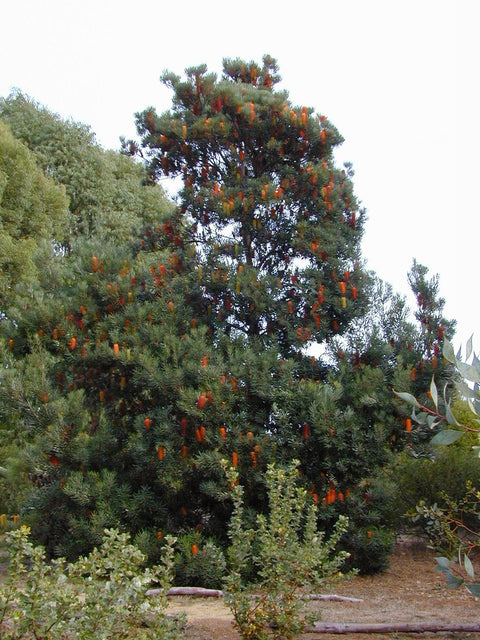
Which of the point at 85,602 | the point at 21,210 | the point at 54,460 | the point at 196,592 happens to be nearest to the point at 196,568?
the point at 196,592

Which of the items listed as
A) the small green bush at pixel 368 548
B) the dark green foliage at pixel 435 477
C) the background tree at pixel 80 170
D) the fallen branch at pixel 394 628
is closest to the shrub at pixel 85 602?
the fallen branch at pixel 394 628

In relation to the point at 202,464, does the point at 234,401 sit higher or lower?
higher

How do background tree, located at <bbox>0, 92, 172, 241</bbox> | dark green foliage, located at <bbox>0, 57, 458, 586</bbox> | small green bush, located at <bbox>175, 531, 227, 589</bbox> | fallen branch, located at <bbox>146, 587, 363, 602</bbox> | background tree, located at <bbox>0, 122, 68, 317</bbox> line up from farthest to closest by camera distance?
background tree, located at <bbox>0, 92, 172, 241</bbox> → background tree, located at <bbox>0, 122, 68, 317</bbox> → dark green foliage, located at <bbox>0, 57, 458, 586</bbox> → small green bush, located at <bbox>175, 531, 227, 589</bbox> → fallen branch, located at <bbox>146, 587, 363, 602</bbox>

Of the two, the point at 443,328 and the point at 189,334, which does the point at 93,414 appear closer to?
the point at 189,334

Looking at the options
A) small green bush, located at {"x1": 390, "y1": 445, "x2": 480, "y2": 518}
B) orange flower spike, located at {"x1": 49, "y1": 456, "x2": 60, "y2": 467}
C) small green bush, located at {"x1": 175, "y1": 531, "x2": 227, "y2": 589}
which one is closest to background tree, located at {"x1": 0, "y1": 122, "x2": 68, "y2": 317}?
orange flower spike, located at {"x1": 49, "y1": 456, "x2": 60, "y2": 467}

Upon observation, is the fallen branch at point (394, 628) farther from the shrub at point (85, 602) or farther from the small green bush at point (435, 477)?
the small green bush at point (435, 477)

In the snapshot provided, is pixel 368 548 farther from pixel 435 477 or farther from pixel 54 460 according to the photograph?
pixel 54 460

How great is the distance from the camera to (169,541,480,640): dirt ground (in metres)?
4.36

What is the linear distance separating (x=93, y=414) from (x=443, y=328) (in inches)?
148

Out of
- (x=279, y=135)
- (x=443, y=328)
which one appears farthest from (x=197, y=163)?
(x=443, y=328)

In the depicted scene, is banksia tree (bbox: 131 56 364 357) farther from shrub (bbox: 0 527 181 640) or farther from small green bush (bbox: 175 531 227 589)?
shrub (bbox: 0 527 181 640)

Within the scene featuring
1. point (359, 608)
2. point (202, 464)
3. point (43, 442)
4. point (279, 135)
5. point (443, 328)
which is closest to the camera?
point (359, 608)

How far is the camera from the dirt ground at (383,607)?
14.3 ft

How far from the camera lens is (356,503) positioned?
21.5 feet
